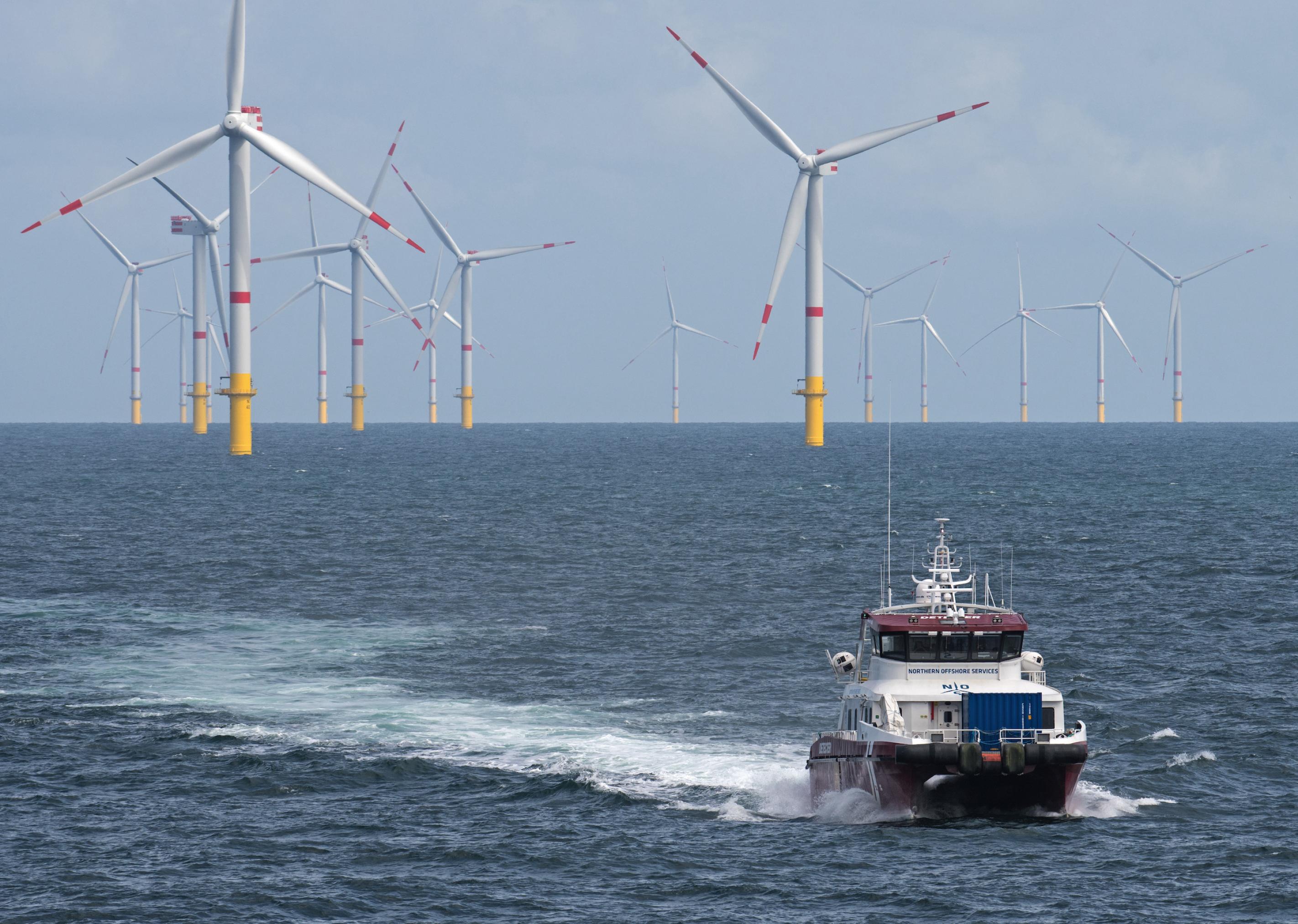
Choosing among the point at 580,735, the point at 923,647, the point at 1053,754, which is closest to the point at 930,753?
the point at 1053,754

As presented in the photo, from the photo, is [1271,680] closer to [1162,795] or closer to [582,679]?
[1162,795]

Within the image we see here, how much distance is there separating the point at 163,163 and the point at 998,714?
524ft

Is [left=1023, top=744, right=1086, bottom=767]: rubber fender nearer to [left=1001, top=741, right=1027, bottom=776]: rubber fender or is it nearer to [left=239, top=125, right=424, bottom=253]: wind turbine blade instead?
[left=1001, top=741, right=1027, bottom=776]: rubber fender

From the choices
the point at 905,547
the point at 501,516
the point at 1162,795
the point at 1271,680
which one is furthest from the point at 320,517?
the point at 1162,795

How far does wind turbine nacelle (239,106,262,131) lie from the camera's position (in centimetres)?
19425

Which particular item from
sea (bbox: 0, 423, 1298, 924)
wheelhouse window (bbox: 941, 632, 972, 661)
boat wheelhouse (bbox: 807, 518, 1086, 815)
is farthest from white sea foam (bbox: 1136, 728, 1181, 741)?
wheelhouse window (bbox: 941, 632, 972, 661)

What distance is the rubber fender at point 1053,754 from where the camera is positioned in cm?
4312

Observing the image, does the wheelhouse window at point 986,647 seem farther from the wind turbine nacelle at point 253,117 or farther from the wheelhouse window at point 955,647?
the wind turbine nacelle at point 253,117

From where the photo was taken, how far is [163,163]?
182 meters

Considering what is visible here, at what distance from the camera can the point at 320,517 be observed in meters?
147

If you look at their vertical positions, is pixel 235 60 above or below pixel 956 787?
above

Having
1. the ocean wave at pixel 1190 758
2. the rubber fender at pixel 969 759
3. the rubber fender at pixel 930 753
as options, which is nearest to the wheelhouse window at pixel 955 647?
the rubber fender at pixel 969 759

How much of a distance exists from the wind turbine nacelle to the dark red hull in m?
167

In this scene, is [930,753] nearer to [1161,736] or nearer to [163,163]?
[1161,736]
